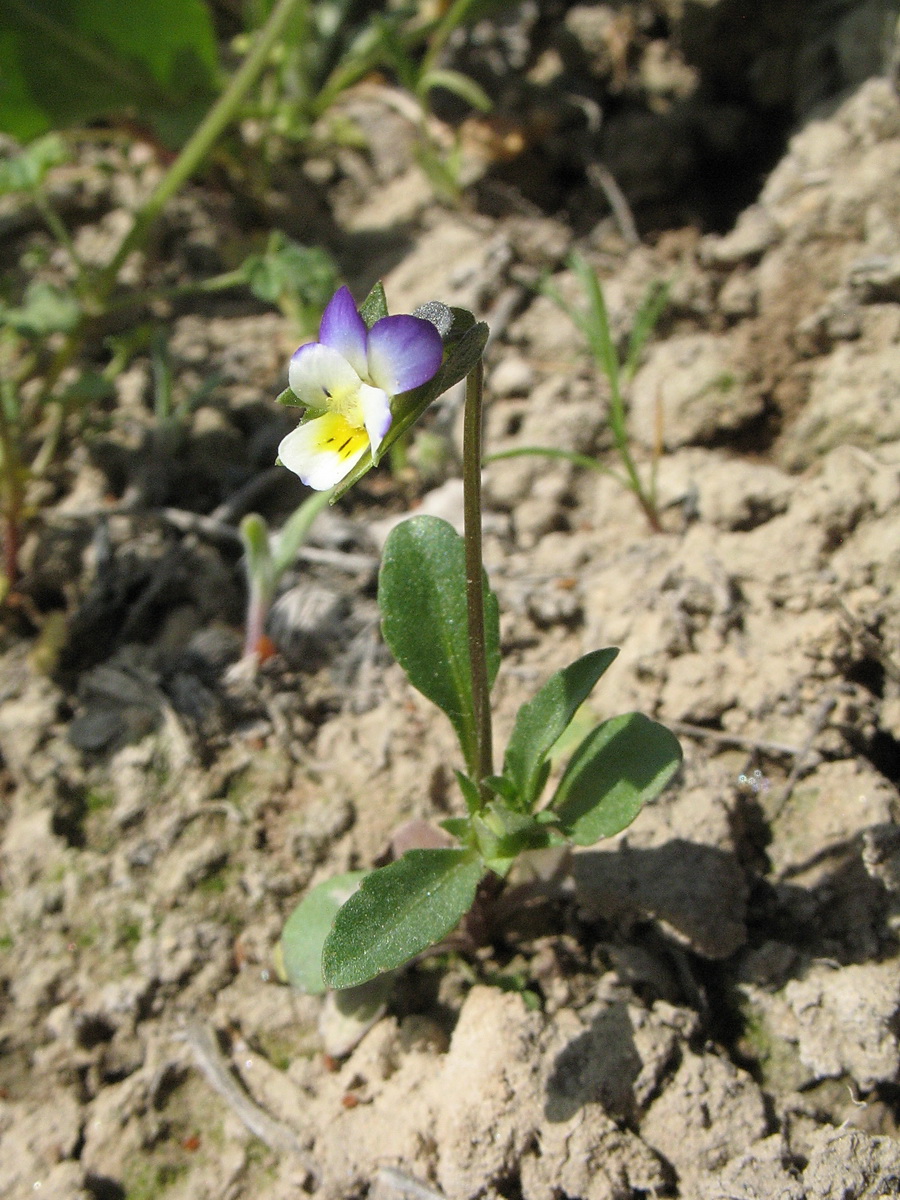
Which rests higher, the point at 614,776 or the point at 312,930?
the point at 614,776

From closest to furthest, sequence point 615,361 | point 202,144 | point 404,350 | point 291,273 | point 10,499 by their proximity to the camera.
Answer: point 404,350 → point 615,361 → point 10,499 → point 291,273 → point 202,144

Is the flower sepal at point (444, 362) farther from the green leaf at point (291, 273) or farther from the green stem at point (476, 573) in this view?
the green leaf at point (291, 273)

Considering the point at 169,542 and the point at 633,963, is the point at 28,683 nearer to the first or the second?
the point at 169,542

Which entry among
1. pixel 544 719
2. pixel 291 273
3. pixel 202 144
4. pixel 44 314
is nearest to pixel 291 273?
pixel 291 273

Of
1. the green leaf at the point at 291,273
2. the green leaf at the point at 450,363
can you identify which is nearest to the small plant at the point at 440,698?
the green leaf at the point at 450,363

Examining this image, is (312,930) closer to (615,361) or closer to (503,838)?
(503,838)

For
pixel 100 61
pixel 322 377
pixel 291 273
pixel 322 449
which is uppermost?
pixel 100 61
